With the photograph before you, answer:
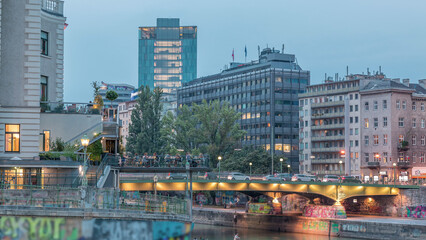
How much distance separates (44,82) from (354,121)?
100941mm

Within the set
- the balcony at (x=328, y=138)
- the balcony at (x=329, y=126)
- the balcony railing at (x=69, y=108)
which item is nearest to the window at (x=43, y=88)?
the balcony railing at (x=69, y=108)

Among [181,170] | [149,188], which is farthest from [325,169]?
[181,170]

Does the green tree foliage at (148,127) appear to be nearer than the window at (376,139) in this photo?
Yes

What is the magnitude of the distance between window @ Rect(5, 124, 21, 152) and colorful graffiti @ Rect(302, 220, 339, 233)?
58048 mm

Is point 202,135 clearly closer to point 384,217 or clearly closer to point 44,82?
point 384,217

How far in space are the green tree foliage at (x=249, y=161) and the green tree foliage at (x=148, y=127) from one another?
13.4m

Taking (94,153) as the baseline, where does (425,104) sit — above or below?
above

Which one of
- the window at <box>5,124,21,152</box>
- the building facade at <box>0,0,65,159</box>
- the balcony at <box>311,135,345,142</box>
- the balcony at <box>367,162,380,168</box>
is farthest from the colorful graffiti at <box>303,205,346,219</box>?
the window at <box>5,124,21,152</box>

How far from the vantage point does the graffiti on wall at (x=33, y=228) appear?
45344 mm

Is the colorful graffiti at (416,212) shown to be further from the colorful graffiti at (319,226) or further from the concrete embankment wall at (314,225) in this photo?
the colorful graffiti at (319,226)

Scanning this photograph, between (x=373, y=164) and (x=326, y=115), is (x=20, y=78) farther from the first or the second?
(x=326, y=115)

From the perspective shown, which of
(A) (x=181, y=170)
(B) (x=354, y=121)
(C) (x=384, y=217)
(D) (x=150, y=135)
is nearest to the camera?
(A) (x=181, y=170)

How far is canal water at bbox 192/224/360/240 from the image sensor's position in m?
100

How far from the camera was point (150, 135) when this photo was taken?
14400cm
